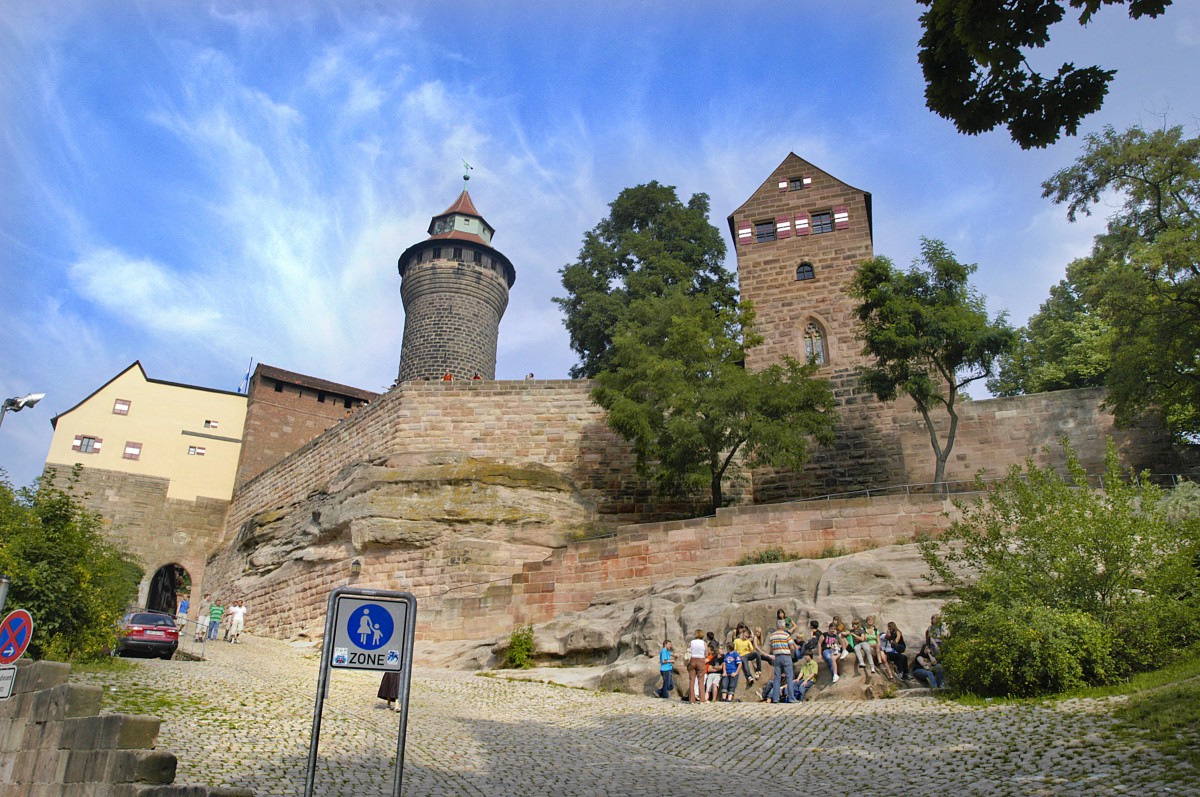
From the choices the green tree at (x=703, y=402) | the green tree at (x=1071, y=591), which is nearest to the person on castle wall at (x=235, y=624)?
the green tree at (x=703, y=402)

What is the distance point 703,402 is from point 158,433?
93.5 ft

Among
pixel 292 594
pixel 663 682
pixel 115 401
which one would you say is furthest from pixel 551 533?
pixel 115 401

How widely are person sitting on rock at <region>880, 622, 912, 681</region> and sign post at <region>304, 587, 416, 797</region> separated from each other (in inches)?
360

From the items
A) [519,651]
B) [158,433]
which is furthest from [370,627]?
[158,433]

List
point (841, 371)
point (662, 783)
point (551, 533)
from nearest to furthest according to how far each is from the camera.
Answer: point (662, 783)
point (551, 533)
point (841, 371)

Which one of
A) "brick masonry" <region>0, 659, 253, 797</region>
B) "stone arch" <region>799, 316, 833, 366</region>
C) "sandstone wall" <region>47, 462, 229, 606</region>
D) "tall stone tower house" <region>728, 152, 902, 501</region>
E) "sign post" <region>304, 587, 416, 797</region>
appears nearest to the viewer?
"sign post" <region>304, 587, 416, 797</region>

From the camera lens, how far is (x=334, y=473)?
100 ft

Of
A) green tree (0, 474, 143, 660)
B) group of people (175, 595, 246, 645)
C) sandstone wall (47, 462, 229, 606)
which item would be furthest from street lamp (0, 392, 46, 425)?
sandstone wall (47, 462, 229, 606)

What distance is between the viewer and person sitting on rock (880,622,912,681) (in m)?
13.2

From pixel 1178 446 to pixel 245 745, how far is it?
22.6 meters

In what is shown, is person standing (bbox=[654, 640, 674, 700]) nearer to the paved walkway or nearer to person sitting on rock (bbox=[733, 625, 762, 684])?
the paved walkway

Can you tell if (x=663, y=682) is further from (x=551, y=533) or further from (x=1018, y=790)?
(x=551, y=533)

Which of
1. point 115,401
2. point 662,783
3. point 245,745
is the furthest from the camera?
point 115,401

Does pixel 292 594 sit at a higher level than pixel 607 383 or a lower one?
→ lower
